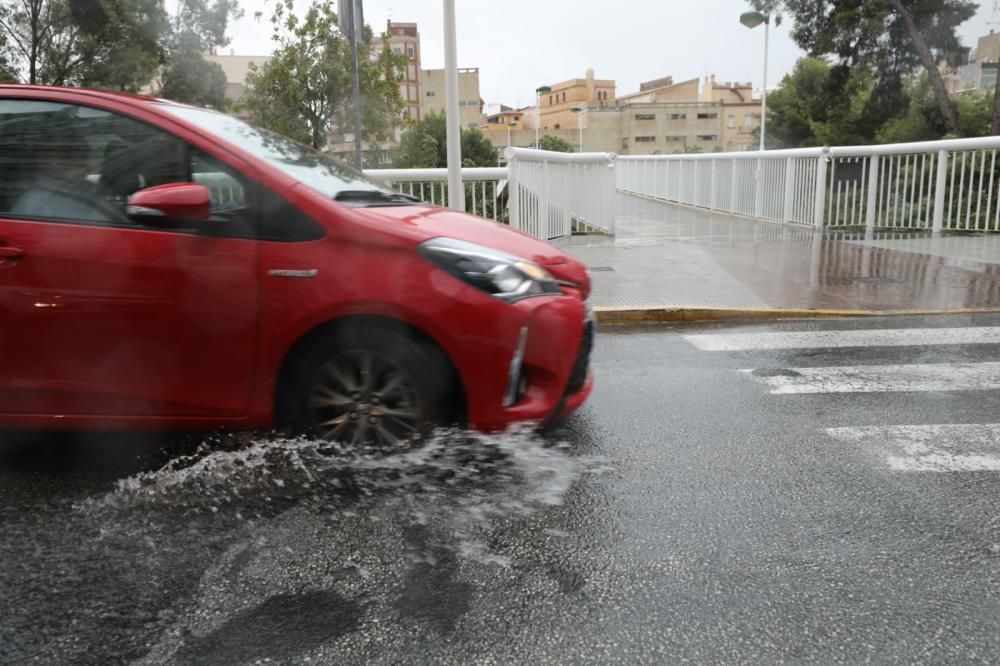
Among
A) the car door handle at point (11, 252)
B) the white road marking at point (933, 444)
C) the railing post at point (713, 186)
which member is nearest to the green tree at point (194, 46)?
the railing post at point (713, 186)

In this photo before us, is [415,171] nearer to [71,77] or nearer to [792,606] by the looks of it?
[792,606]

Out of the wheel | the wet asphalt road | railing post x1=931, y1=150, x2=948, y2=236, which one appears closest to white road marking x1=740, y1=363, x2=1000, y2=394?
the wet asphalt road

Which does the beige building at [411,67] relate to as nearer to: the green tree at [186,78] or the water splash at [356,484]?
the green tree at [186,78]

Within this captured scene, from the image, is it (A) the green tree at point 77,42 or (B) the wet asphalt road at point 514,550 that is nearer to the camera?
(B) the wet asphalt road at point 514,550

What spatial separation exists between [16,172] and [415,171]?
5.51m

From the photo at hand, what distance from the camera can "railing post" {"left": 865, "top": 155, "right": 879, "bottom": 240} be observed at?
12914mm

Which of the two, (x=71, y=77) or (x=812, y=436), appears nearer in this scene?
(x=812, y=436)

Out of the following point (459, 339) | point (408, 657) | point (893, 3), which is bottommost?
point (408, 657)

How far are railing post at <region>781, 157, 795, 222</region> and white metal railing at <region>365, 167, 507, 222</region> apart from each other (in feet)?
23.0

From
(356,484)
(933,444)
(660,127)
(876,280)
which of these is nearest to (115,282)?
(356,484)

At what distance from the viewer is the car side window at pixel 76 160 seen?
3535 millimetres

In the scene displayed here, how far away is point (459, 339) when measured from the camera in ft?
11.2

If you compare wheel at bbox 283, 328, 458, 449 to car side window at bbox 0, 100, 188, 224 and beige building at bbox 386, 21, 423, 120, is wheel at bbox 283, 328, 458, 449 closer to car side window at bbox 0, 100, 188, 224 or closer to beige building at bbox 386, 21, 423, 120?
car side window at bbox 0, 100, 188, 224

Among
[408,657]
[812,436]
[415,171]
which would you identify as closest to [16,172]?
[408,657]
